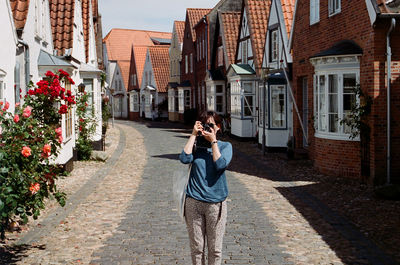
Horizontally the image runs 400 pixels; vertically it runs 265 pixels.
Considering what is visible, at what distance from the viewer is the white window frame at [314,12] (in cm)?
1568

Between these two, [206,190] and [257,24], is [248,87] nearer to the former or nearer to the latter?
[257,24]

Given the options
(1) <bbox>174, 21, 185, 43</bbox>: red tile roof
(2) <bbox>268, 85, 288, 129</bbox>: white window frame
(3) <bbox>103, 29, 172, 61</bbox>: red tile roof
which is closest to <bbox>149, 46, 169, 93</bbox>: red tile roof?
(1) <bbox>174, 21, 185, 43</bbox>: red tile roof

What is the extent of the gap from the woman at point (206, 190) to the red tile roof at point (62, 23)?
13.1m

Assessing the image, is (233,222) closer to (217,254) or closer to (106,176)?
(217,254)

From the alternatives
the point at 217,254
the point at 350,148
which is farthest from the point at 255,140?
the point at 217,254

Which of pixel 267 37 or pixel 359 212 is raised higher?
pixel 267 37

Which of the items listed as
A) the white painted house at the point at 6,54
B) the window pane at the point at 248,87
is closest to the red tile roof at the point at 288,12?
the window pane at the point at 248,87

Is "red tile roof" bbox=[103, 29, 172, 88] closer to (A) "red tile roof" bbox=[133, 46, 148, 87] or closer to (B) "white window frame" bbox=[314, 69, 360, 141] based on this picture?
(A) "red tile roof" bbox=[133, 46, 148, 87]

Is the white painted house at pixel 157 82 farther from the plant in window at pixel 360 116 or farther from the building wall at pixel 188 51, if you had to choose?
the plant in window at pixel 360 116

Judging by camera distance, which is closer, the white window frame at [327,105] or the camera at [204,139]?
the camera at [204,139]

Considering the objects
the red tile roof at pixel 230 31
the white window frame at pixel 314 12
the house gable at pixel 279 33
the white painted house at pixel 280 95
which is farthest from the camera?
the red tile roof at pixel 230 31

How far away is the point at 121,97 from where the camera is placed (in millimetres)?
62500

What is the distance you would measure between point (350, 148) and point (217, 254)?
8380mm

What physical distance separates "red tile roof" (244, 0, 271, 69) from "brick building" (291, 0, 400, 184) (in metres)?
8.19
